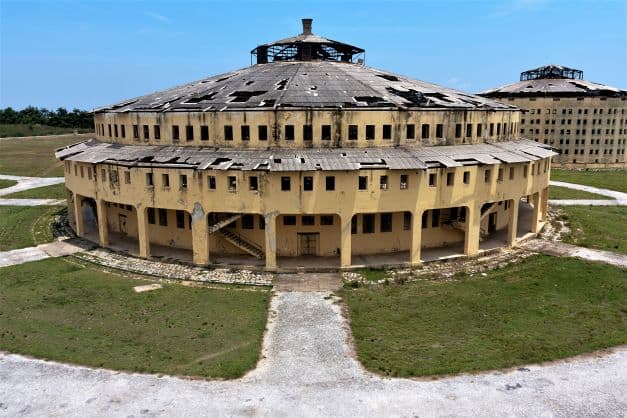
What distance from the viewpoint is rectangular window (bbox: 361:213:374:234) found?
42.4m

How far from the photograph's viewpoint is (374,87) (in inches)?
1863

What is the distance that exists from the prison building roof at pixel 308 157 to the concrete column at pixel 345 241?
4.17 metres

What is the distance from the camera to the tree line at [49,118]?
6678 inches

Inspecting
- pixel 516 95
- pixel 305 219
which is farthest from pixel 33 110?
pixel 305 219

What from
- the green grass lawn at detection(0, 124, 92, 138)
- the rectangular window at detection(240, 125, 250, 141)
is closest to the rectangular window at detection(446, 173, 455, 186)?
the rectangular window at detection(240, 125, 250, 141)

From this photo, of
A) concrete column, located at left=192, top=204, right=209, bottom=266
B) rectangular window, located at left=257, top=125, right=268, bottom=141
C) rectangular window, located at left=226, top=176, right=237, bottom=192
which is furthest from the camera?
rectangular window, located at left=257, top=125, right=268, bottom=141

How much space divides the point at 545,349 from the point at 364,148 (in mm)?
20986

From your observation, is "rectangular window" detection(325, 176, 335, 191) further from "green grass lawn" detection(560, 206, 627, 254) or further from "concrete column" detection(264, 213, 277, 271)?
"green grass lawn" detection(560, 206, 627, 254)

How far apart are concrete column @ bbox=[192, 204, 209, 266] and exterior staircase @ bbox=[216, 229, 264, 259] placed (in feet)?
7.12

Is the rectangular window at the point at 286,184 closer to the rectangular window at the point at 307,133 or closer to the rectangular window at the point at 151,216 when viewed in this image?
the rectangular window at the point at 307,133

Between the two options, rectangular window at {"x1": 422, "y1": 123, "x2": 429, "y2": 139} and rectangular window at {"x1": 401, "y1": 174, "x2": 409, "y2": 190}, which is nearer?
rectangular window at {"x1": 401, "y1": 174, "x2": 409, "y2": 190}

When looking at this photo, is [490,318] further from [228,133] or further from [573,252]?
[228,133]

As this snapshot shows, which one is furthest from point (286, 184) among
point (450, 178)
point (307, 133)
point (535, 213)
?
point (535, 213)

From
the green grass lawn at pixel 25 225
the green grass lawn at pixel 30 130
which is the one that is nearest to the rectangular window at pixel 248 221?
the green grass lawn at pixel 25 225
